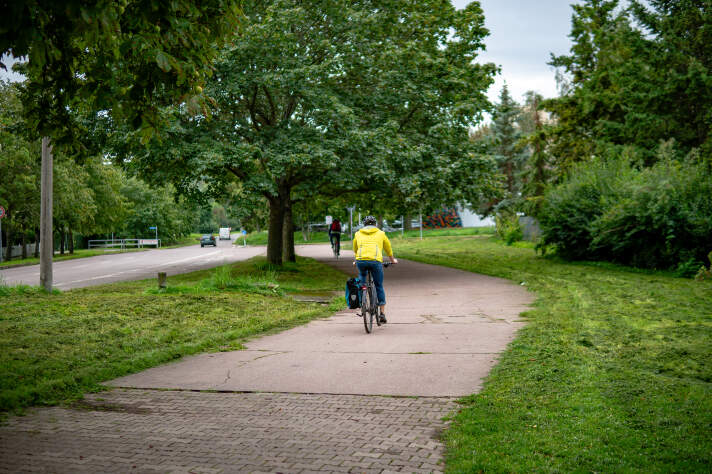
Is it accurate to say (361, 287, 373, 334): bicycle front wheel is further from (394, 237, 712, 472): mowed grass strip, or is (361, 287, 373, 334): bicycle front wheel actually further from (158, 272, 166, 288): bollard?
(158, 272, 166, 288): bollard

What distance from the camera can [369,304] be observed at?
9961 mm

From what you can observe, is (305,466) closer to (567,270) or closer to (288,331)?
(288,331)

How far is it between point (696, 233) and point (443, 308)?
28.7 feet

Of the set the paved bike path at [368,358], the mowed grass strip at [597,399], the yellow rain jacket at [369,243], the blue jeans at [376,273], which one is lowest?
the paved bike path at [368,358]

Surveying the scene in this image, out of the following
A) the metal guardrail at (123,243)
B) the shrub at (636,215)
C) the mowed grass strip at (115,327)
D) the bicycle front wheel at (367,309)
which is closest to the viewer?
the mowed grass strip at (115,327)

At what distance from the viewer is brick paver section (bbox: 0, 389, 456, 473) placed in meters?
4.01

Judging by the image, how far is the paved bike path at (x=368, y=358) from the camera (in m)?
6.21

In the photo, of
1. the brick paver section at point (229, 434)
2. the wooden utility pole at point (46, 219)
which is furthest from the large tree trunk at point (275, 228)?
the brick paver section at point (229, 434)

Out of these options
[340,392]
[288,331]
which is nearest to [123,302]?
[288,331]

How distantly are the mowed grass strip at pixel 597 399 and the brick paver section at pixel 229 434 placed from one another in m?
0.39

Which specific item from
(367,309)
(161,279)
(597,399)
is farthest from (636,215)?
(597,399)

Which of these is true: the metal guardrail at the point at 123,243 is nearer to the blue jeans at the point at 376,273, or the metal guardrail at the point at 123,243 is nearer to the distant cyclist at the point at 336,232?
the distant cyclist at the point at 336,232

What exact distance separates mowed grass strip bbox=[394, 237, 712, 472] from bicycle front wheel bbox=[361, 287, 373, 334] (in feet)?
7.83

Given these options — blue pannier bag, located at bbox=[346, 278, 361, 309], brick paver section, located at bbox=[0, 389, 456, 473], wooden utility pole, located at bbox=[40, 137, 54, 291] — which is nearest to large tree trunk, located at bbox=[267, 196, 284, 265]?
wooden utility pole, located at bbox=[40, 137, 54, 291]
